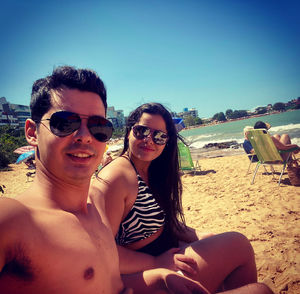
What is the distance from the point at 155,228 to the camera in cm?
168

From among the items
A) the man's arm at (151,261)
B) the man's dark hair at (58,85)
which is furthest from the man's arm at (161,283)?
the man's dark hair at (58,85)

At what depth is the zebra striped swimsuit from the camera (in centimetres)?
157

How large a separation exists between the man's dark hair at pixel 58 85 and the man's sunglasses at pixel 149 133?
0.81m

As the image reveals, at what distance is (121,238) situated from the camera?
162cm

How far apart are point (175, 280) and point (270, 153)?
5.24 m

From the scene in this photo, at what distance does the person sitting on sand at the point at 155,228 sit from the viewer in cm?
142

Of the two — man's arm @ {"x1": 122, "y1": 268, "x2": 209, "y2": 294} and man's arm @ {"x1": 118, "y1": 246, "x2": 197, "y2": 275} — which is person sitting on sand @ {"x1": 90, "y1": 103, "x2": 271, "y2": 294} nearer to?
man's arm @ {"x1": 118, "y1": 246, "x2": 197, "y2": 275}

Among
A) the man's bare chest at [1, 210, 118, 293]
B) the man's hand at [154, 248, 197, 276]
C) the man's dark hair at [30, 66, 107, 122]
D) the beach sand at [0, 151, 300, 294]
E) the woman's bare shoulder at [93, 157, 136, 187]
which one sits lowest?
the beach sand at [0, 151, 300, 294]

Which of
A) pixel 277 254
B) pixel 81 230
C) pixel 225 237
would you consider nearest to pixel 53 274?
pixel 81 230

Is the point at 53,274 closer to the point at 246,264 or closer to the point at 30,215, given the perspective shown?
the point at 30,215

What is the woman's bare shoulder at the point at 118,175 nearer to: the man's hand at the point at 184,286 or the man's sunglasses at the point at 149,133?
the man's sunglasses at the point at 149,133

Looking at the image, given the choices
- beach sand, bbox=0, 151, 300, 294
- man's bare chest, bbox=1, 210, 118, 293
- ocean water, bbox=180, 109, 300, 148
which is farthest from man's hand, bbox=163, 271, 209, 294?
ocean water, bbox=180, 109, 300, 148

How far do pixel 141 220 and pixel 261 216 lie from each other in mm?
3232

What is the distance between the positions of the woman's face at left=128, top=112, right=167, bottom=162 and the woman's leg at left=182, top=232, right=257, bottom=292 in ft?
2.93
